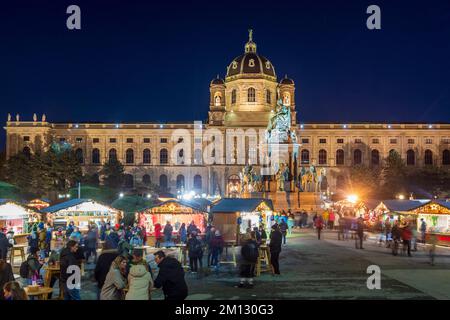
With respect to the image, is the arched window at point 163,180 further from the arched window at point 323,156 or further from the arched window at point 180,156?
the arched window at point 323,156

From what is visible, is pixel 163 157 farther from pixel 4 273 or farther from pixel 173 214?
pixel 4 273

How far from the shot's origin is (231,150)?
83312 mm

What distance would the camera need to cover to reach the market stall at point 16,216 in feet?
85.9

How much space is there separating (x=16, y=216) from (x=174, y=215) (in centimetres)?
756

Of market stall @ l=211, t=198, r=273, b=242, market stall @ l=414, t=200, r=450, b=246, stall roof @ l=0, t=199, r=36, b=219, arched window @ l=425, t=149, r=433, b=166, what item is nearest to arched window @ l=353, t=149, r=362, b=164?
arched window @ l=425, t=149, r=433, b=166

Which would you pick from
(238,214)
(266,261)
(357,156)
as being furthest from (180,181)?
(266,261)

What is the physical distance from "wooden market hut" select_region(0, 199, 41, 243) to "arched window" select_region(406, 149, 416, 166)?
236ft

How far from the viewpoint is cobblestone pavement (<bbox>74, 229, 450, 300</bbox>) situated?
42.7 feet

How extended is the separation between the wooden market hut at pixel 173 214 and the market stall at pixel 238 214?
2.52 feet

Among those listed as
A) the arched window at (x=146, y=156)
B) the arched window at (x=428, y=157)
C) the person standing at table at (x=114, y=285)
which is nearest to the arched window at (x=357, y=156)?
the arched window at (x=428, y=157)

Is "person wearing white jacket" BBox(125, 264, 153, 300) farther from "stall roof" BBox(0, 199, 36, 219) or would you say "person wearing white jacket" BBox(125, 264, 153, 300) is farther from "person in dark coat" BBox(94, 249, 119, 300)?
"stall roof" BBox(0, 199, 36, 219)

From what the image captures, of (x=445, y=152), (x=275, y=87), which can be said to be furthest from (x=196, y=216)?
(x=445, y=152)
